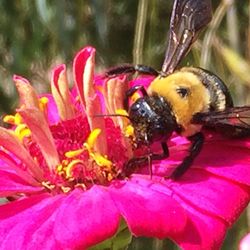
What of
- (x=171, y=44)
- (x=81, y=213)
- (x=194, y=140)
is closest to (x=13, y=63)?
(x=171, y=44)

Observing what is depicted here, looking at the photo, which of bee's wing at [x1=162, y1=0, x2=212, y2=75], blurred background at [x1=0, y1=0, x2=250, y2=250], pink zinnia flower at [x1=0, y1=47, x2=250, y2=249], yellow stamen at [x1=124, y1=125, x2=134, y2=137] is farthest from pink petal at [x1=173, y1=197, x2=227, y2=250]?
blurred background at [x1=0, y1=0, x2=250, y2=250]

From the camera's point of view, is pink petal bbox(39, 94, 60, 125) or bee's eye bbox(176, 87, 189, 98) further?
pink petal bbox(39, 94, 60, 125)

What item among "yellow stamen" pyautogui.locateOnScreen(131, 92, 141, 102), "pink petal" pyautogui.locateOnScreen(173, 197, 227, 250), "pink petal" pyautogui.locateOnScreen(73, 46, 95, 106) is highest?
"pink petal" pyautogui.locateOnScreen(73, 46, 95, 106)

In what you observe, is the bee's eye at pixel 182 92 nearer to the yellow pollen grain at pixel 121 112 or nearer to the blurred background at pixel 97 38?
the yellow pollen grain at pixel 121 112

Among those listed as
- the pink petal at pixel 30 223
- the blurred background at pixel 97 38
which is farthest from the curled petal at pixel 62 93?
the blurred background at pixel 97 38

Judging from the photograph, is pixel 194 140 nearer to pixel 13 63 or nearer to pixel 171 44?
pixel 171 44

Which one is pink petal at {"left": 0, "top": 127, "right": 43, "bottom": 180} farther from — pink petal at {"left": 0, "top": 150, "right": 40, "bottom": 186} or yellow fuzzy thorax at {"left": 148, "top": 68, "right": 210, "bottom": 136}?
yellow fuzzy thorax at {"left": 148, "top": 68, "right": 210, "bottom": 136}

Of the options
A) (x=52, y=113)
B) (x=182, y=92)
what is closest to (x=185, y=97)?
(x=182, y=92)
